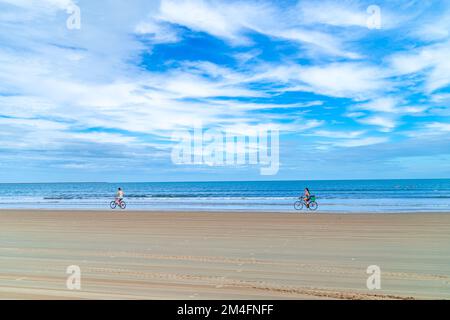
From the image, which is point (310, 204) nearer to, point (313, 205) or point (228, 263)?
point (313, 205)

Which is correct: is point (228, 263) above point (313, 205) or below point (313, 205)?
below

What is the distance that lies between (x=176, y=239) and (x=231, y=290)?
249 inches

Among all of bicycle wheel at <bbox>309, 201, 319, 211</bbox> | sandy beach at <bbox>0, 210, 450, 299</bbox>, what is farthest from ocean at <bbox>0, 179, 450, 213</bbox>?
sandy beach at <bbox>0, 210, 450, 299</bbox>

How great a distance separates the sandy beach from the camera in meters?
6.11

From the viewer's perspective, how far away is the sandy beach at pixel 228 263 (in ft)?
20.1

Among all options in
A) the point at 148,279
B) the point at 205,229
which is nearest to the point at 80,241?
the point at 205,229

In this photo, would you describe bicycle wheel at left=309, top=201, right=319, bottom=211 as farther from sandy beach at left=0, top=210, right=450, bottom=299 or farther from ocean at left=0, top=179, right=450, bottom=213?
sandy beach at left=0, top=210, right=450, bottom=299

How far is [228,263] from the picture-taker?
8391 millimetres

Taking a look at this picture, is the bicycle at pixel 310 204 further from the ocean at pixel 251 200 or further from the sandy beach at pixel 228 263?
the sandy beach at pixel 228 263

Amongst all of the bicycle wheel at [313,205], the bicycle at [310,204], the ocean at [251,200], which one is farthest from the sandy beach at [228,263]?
the ocean at [251,200]

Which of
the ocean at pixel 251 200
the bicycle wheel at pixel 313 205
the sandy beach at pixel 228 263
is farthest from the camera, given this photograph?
the ocean at pixel 251 200

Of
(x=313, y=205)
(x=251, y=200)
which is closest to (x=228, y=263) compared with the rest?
(x=313, y=205)

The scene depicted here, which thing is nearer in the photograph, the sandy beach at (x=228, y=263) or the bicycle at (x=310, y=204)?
the sandy beach at (x=228, y=263)

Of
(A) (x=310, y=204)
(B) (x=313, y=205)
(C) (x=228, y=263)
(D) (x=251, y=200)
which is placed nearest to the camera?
(C) (x=228, y=263)
